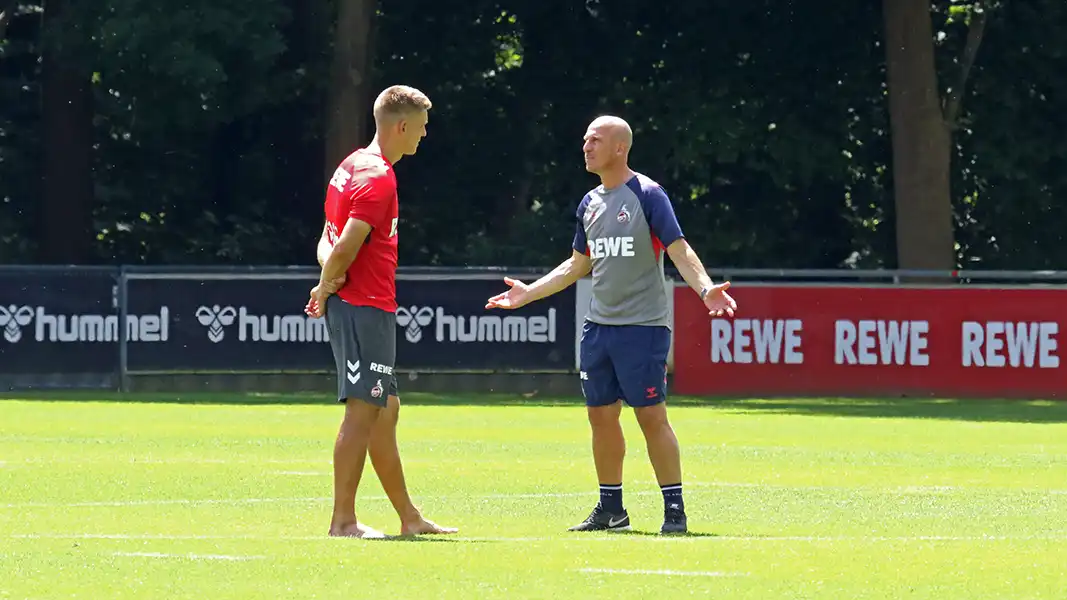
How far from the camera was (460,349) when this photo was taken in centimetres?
2805

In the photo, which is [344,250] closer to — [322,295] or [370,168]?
[322,295]

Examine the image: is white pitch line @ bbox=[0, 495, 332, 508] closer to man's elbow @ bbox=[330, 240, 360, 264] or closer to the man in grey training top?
the man in grey training top

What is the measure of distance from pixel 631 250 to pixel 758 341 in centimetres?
1717

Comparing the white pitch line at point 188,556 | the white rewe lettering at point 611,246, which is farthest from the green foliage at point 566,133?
the white pitch line at point 188,556

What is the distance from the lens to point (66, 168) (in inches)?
1516

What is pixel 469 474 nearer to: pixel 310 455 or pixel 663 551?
pixel 310 455

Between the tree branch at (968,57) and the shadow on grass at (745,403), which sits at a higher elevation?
the tree branch at (968,57)

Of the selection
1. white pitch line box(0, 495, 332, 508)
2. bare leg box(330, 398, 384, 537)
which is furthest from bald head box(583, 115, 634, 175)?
white pitch line box(0, 495, 332, 508)

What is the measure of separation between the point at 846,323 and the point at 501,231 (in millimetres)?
14543

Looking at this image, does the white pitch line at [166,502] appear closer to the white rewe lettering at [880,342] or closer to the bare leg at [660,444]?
the bare leg at [660,444]

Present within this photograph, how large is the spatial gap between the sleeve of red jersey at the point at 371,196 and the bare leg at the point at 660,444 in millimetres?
1633

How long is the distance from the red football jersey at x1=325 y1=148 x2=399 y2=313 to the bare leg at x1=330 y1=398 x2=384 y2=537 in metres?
0.49

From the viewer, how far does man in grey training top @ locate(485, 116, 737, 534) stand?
10.9 metres

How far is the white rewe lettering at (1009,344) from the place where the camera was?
89.8 ft
